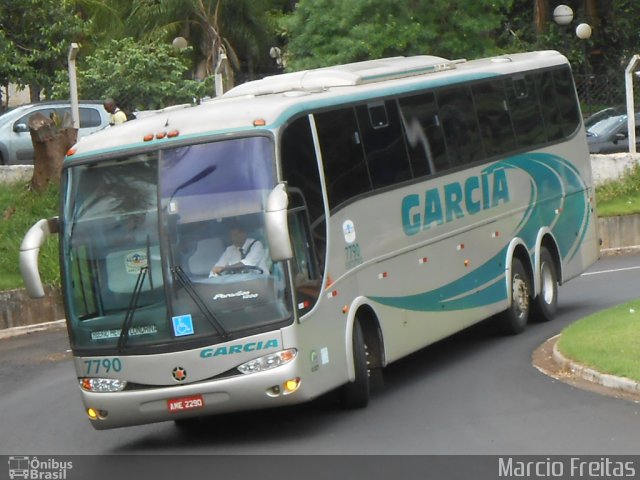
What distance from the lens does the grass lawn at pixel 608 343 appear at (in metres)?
14.0

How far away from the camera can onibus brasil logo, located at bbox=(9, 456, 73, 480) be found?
11.9 m

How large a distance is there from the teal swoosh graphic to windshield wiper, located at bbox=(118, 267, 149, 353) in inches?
120

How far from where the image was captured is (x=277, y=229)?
11.7m

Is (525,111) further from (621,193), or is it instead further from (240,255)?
(621,193)

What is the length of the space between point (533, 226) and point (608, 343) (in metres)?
4.46

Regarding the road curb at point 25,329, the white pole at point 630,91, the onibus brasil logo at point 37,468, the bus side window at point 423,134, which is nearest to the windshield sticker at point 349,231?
the bus side window at point 423,134

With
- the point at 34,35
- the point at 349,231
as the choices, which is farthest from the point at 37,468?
the point at 34,35

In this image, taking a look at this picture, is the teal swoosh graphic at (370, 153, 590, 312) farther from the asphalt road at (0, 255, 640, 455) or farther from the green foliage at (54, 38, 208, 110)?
the green foliage at (54, 38, 208, 110)

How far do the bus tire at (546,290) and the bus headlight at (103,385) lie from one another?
27.2ft

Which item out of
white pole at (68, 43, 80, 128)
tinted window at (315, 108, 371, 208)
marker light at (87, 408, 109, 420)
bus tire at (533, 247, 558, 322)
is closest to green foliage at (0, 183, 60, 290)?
white pole at (68, 43, 80, 128)

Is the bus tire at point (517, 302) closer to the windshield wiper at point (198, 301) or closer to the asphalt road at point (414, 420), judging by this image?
the asphalt road at point (414, 420)

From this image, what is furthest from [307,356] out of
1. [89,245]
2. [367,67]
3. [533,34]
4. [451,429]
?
[533,34]

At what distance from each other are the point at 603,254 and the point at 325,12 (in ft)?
32.1

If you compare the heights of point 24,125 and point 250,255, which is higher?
point 250,255
